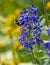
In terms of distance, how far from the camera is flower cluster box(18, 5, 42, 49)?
1793 millimetres

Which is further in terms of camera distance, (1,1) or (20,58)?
(1,1)

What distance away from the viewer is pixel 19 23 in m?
1.90

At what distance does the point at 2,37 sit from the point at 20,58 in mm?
1642

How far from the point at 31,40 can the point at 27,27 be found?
9 centimetres

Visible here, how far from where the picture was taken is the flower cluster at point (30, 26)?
5.88 ft

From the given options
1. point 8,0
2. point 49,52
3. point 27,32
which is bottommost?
point 49,52

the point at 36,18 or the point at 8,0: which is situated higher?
the point at 8,0

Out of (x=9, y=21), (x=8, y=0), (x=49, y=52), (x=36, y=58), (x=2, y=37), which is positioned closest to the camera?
(x=49, y=52)

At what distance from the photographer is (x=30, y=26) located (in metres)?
1.83

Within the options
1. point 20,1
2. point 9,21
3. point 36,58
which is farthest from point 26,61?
point 20,1

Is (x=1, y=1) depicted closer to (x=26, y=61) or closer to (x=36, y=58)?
(x=26, y=61)

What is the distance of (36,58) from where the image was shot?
204 centimetres

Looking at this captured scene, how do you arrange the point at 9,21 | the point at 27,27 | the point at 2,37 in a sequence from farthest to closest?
1. the point at 2,37
2. the point at 9,21
3. the point at 27,27

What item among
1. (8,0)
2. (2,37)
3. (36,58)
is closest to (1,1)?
(8,0)
